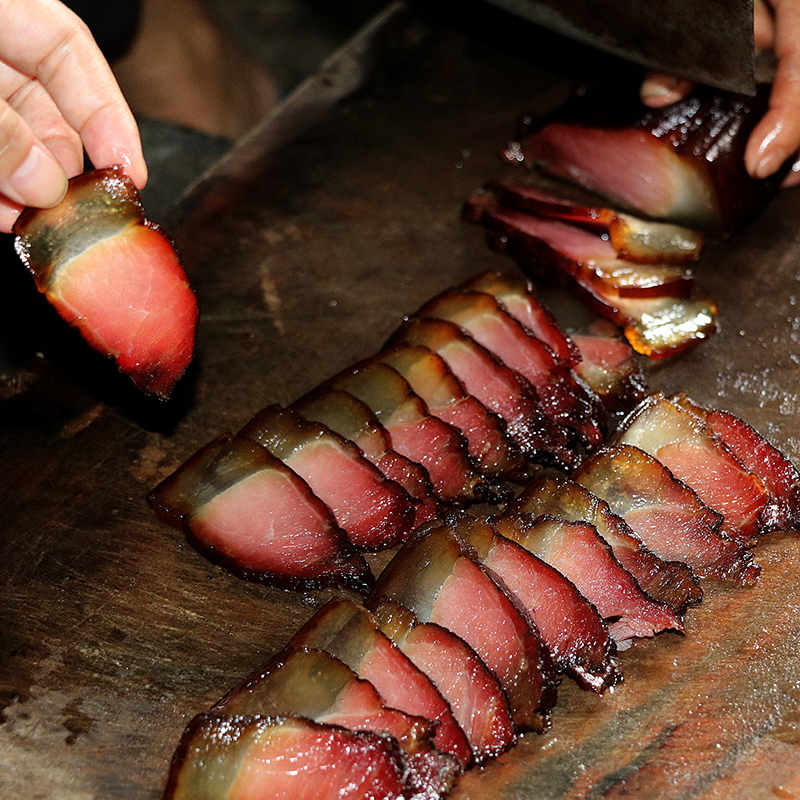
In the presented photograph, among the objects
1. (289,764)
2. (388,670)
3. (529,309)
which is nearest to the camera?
(289,764)

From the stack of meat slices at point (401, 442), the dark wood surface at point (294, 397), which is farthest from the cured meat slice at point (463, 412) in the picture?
the dark wood surface at point (294, 397)

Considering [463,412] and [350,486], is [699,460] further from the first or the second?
[350,486]

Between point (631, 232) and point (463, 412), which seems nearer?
point (463, 412)

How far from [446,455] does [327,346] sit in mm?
878

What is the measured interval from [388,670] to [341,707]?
17cm

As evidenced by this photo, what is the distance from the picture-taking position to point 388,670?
2580 mm

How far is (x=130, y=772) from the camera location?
103 inches

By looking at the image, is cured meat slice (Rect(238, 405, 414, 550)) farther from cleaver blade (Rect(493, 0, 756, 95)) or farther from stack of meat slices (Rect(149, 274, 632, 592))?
cleaver blade (Rect(493, 0, 756, 95))

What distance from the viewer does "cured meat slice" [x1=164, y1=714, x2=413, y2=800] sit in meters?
2.39

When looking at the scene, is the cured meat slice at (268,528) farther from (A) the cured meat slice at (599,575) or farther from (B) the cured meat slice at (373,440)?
(A) the cured meat slice at (599,575)

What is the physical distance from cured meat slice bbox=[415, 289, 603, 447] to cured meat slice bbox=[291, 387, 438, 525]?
59 centimetres

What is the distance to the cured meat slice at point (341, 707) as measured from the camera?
2461 mm

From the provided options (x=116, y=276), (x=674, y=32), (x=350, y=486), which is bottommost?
(x=350, y=486)

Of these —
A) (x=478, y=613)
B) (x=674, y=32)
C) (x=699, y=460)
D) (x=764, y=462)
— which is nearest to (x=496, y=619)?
(x=478, y=613)
